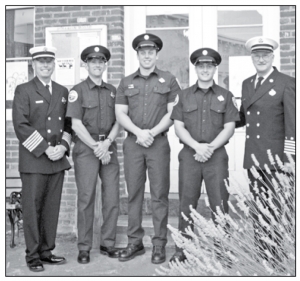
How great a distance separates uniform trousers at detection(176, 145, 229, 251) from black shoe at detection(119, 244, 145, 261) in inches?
20.4

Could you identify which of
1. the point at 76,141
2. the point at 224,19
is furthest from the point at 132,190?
the point at 224,19

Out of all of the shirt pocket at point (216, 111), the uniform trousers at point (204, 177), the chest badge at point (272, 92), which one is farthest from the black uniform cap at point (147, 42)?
the chest badge at point (272, 92)

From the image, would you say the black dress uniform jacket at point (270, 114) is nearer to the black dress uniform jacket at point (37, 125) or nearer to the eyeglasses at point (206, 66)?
the eyeglasses at point (206, 66)

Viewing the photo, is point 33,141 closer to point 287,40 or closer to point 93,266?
point 93,266

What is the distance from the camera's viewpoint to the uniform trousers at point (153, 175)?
4520mm

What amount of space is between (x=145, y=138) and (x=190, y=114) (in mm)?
472

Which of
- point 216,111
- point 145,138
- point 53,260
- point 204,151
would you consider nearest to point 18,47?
point 145,138

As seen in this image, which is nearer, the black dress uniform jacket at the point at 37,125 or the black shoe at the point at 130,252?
the black dress uniform jacket at the point at 37,125

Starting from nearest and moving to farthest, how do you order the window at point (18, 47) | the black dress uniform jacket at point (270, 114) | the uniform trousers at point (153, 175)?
the black dress uniform jacket at point (270, 114) → the uniform trousers at point (153, 175) → the window at point (18, 47)

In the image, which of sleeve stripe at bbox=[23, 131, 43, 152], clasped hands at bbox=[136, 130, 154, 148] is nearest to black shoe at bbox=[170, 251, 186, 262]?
clasped hands at bbox=[136, 130, 154, 148]

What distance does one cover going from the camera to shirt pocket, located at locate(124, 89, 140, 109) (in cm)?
459

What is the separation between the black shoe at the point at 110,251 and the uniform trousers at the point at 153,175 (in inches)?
11.0

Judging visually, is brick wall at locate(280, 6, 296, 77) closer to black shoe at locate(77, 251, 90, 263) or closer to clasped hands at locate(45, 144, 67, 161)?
clasped hands at locate(45, 144, 67, 161)
